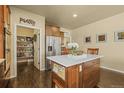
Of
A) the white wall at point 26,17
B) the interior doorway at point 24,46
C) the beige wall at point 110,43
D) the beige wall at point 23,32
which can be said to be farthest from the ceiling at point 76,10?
the beige wall at point 23,32

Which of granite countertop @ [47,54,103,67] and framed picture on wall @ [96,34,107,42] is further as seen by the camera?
framed picture on wall @ [96,34,107,42]

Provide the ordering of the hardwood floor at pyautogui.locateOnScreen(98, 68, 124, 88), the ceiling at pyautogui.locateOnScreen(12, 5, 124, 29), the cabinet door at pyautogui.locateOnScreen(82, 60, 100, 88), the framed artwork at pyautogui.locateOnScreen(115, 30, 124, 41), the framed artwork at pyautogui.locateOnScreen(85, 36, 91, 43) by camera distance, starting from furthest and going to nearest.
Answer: the framed artwork at pyautogui.locateOnScreen(85, 36, 91, 43)
the framed artwork at pyautogui.locateOnScreen(115, 30, 124, 41)
the ceiling at pyautogui.locateOnScreen(12, 5, 124, 29)
the hardwood floor at pyautogui.locateOnScreen(98, 68, 124, 88)
the cabinet door at pyautogui.locateOnScreen(82, 60, 100, 88)

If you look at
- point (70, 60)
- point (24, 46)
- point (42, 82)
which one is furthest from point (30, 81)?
point (24, 46)

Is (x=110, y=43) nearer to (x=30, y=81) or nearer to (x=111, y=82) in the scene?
(x=111, y=82)

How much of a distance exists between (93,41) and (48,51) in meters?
2.53

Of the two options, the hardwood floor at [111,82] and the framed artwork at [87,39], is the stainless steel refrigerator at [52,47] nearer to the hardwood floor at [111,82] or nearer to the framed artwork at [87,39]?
the framed artwork at [87,39]

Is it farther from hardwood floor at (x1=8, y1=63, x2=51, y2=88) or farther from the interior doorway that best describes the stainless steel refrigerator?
the interior doorway

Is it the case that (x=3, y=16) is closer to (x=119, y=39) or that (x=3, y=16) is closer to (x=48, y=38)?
(x=48, y=38)

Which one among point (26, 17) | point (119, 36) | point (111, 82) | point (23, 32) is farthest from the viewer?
point (23, 32)

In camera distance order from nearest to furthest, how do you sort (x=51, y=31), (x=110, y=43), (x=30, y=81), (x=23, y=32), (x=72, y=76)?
(x=72, y=76) < (x=30, y=81) < (x=110, y=43) < (x=51, y=31) < (x=23, y=32)

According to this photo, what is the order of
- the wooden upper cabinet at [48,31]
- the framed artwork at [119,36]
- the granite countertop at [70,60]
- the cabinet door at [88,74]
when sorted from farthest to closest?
the wooden upper cabinet at [48,31] → the framed artwork at [119,36] → the cabinet door at [88,74] → the granite countertop at [70,60]

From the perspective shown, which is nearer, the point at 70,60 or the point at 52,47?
the point at 70,60

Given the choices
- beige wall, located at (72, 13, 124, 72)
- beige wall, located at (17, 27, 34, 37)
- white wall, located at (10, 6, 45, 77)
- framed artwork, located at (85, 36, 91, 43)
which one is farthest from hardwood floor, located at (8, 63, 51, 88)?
beige wall, located at (17, 27, 34, 37)
